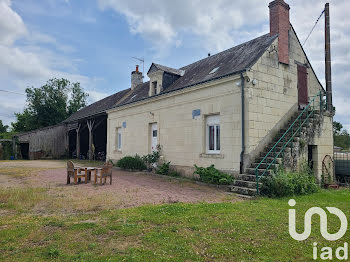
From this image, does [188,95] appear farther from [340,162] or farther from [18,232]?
[18,232]

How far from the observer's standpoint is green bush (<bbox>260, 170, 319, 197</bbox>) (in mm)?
7418

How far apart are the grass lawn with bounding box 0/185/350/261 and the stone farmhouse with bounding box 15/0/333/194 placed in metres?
2.52

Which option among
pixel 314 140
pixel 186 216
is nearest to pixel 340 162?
pixel 314 140

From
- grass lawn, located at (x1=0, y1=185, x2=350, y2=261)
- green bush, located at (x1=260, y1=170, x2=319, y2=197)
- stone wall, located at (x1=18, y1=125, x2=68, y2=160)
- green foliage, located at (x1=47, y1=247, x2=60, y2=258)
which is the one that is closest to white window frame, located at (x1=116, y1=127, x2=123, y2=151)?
stone wall, located at (x1=18, y1=125, x2=68, y2=160)

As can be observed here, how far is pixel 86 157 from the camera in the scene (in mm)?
25297

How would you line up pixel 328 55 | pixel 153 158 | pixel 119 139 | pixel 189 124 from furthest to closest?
pixel 119 139 → pixel 153 158 → pixel 328 55 → pixel 189 124

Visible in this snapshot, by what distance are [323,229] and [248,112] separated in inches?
196

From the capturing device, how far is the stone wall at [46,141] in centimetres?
2331

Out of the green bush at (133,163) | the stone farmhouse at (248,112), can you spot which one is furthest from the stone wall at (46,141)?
the stone farmhouse at (248,112)

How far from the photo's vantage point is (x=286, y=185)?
24.2 ft

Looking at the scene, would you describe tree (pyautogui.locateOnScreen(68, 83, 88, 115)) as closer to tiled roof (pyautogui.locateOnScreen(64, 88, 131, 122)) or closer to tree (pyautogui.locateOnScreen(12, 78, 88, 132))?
tree (pyautogui.locateOnScreen(12, 78, 88, 132))

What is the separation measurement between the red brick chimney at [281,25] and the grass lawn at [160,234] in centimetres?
654

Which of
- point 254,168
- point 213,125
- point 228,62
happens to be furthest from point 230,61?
point 254,168

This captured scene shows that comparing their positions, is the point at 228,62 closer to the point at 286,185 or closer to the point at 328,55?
the point at 328,55
